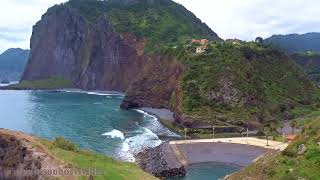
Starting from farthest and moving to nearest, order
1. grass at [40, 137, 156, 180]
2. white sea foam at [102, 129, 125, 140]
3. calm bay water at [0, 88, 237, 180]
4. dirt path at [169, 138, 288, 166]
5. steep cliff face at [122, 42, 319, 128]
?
steep cliff face at [122, 42, 319, 128] < white sea foam at [102, 129, 125, 140] < calm bay water at [0, 88, 237, 180] < dirt path at [169, 138, 288, 166] < grass at [40, 137, 156, 180]

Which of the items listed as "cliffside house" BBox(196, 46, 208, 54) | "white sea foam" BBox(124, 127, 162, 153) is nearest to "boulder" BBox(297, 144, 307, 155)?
"white sea foam" BBox(124, 127, 162, 153)

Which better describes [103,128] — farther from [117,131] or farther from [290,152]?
[290,152]

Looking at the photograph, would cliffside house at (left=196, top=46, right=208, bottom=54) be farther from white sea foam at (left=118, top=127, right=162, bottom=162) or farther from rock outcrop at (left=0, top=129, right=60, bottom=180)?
rock outcrop at (left=0, top=129, right=60, bottom=180)

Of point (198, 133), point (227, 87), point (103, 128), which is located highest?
point (227, 87)

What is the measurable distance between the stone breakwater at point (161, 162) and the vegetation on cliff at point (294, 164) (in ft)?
78.4

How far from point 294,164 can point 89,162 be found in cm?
2129

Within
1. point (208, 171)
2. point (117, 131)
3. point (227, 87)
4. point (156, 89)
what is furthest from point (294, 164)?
point (156, 89)

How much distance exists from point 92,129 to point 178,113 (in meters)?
23.8

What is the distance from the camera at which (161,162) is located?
88.9m

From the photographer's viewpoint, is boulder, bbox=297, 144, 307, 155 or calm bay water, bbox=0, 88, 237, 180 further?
calm bay water, bbox=0, 88, 237, 180

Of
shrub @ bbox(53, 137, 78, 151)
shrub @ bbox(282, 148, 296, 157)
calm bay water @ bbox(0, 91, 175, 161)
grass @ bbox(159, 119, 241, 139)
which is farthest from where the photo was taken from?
grass @ bbox(159, 119, 241, 139)

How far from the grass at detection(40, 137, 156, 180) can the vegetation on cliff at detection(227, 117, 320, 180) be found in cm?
1303

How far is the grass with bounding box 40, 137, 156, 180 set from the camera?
150 feet

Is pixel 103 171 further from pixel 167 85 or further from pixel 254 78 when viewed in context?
pixel 167 85
